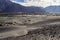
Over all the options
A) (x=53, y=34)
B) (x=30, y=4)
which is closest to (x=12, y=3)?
(x=30, y=4)

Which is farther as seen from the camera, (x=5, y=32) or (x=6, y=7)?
(x=6, y=7)

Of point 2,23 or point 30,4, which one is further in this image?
point 30,4

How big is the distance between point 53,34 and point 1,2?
12.5ft

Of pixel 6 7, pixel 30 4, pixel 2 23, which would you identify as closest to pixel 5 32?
pixel 2 23

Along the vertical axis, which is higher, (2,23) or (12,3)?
(12,3)

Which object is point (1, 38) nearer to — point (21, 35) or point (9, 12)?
point (21, 35)

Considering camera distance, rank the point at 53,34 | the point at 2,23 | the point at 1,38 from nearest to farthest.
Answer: the point at 1,38, the point at 53,34, the point at 2,23

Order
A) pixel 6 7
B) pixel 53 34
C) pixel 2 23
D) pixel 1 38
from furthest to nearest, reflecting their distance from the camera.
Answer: pixel 6 7 → pixel 2 23 → pixel 53 34 → pixel 1 38

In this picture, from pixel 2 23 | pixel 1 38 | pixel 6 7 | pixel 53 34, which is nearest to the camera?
pixel 1 38

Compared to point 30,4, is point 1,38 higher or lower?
lower

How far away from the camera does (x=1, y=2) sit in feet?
26.4

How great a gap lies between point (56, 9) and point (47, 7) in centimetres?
47

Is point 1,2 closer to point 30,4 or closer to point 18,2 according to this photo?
point 18,2

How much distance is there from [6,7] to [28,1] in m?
1.09
